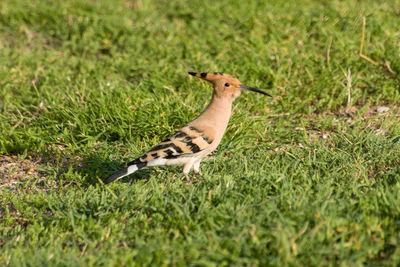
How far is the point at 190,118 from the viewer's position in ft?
15.9

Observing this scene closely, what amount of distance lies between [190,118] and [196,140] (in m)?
0.96

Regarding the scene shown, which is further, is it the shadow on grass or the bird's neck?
the shadow on grass

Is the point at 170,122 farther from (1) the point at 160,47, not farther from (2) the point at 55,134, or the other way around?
(1) the point at 160,47

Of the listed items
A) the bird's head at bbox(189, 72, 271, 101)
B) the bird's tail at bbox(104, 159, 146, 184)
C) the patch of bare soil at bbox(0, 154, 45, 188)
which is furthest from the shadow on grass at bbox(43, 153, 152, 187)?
the bird's head at bbox(189, 72, 271, 101)

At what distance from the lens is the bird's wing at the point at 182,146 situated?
152 inches

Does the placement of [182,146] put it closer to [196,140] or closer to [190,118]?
[196,140]

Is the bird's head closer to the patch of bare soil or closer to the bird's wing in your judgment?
the bird's wing

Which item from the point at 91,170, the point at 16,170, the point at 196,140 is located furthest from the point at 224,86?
the point at 16,170

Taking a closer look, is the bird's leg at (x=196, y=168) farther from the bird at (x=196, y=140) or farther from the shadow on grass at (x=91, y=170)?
the shadow on grass at (x=91, y=170)

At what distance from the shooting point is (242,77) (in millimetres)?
5504

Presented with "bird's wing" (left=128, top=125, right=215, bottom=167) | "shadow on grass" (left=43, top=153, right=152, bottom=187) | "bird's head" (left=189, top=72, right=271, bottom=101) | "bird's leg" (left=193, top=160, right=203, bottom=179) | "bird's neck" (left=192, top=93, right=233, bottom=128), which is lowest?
"shadow on grass" (left=43, top=153, right=152, bottom=187)

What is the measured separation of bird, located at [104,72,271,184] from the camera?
3850mm

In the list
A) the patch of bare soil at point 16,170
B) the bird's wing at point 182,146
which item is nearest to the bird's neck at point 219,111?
the bird's wing at point 182,146

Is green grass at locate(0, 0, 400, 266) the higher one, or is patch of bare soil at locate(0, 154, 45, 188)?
green grass at locate(0, 0, 400, 266)
